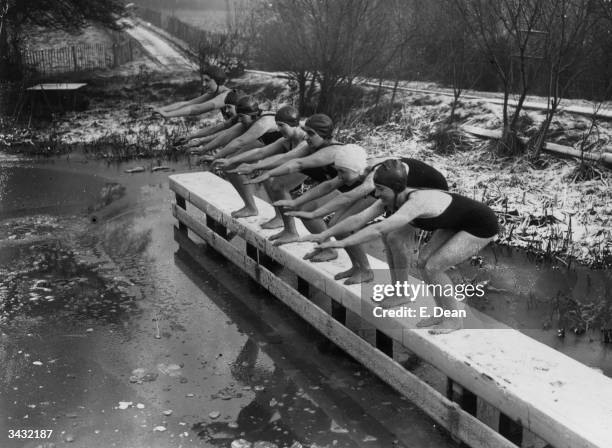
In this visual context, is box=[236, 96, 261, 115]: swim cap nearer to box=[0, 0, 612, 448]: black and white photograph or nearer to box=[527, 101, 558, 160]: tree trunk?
box=[0, 0, 612, 448]: black and white photograph

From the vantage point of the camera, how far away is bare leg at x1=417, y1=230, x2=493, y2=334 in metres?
5.61

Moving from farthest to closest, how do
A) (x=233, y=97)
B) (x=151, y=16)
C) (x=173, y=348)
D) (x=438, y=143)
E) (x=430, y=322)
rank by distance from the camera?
1. (x=151, y=16)
2. (x=438, y=143)
3. (x=233, y=97)
4. (x=173, y=348)
5. (x=430, y=322)

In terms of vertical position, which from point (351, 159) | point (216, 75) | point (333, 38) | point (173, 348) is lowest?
point (173, 348)

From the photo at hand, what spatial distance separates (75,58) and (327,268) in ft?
62.5

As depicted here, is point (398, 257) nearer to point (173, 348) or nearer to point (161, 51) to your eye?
point (173, 348)

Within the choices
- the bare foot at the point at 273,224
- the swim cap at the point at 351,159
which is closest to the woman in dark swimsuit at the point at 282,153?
the bare foot at the point at 273,224

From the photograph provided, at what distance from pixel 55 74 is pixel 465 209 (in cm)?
1976

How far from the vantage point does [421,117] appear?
16.1m

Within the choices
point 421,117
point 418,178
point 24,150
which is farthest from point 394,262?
point 24,150

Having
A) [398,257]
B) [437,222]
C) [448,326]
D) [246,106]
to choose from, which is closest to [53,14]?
[246,106]

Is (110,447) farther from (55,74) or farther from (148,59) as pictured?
(148,59)

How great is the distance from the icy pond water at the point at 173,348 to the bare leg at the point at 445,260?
730 mm

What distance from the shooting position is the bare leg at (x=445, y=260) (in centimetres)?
561

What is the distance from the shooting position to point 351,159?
669cm
